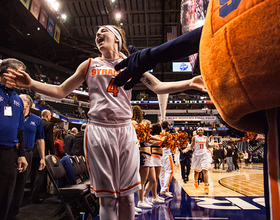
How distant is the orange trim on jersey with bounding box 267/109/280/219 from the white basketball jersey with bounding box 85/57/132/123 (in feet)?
3.51

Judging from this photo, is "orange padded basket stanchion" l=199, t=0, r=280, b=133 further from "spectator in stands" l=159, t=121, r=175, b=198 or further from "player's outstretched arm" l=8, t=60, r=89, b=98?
"spectator in stands" l=159, t=121, r=175, b=198

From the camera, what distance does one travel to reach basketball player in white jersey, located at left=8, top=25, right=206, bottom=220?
1413 millimetres

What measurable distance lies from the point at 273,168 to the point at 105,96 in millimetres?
1214

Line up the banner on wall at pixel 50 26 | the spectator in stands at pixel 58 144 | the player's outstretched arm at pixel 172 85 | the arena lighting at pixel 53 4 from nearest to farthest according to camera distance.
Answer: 1. the player's outstretched arm at pixel 172 85
2. the spectator in stands at pixel 58 144
3. the arena lighting at pixel 53 4
4. the banner on wall at pixel 50 26

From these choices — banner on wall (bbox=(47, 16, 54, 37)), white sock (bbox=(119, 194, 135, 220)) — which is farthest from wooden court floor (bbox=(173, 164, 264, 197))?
banner on wall (bbox=(47, 16, 54, 37))

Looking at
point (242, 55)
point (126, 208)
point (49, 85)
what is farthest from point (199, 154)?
point (242, 55)

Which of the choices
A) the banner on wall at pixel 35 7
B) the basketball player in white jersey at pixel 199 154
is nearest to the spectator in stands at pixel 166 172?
the basketball player in white jersey at pixel 199 154

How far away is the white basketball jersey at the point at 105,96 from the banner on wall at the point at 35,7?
43.0 ft

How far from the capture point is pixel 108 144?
146cm

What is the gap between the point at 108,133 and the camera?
1.49 m

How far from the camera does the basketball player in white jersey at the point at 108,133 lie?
141 centimetres

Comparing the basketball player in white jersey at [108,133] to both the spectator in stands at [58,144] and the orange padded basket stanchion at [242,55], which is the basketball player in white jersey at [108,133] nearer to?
the orange padded basket stanchion at [242,55]

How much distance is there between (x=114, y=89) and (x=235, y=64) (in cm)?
113

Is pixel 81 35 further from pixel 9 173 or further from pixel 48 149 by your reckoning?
pixel 9 173
